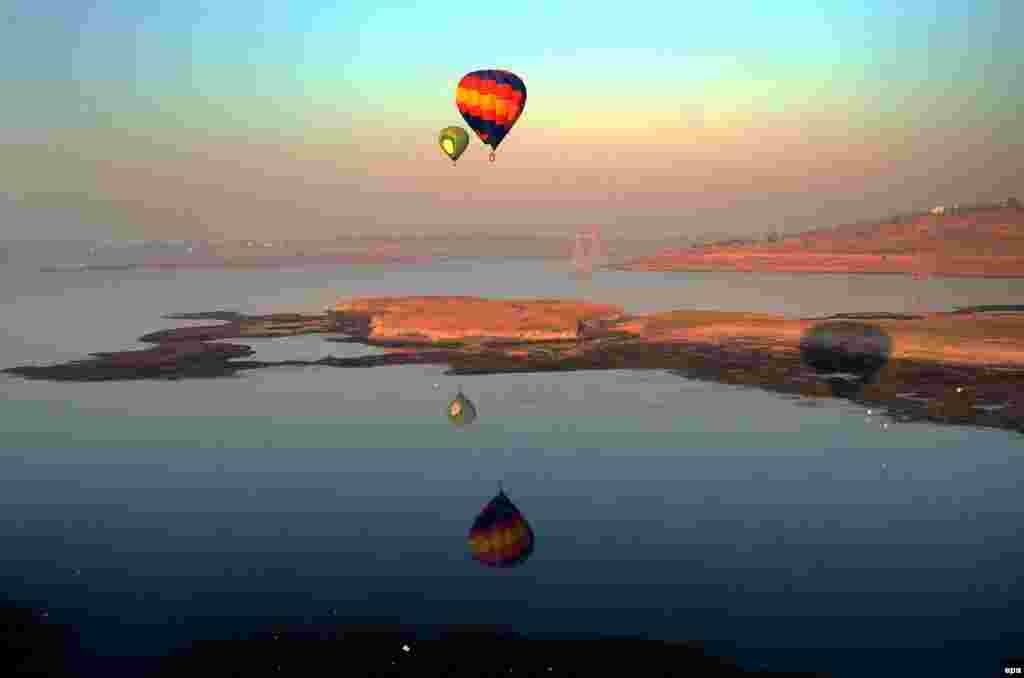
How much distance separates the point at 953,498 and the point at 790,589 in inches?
546

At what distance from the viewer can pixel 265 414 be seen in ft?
207

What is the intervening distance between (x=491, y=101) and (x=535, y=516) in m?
43.5

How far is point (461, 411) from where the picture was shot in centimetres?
6259

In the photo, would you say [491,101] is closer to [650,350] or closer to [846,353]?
[650,350]

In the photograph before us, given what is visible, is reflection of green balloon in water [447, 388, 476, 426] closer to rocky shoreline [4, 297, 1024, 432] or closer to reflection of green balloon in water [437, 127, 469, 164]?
rocky shoreline [4, 297, 1024, 432]

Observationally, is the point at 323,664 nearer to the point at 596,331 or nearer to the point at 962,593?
the point at 962,593

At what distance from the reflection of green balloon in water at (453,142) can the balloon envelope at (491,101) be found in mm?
14828

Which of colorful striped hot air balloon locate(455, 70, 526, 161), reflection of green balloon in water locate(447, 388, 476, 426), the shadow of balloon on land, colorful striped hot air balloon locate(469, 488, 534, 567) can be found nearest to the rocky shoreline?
the shadow of balloon on land

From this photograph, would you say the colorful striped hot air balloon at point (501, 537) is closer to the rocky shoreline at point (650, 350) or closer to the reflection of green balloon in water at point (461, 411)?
the reflection of green balloon in water at point (461, 411)

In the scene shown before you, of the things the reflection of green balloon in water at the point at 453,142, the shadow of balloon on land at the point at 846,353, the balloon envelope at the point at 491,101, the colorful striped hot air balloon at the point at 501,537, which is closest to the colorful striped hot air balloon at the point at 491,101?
the balloon envelope at the point at 491,101

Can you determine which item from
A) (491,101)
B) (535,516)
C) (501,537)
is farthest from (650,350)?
(501,537)

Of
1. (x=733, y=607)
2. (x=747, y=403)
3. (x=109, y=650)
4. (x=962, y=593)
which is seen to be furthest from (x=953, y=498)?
(x=109, y=650)

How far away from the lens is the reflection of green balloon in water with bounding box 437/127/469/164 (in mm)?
93562

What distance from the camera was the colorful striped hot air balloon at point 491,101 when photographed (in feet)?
249
